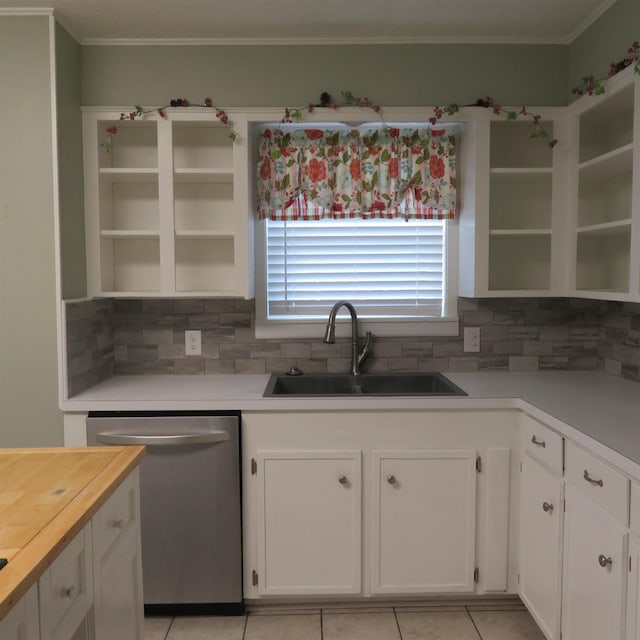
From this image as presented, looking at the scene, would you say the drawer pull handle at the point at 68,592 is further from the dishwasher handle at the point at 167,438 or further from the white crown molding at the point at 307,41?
the white crown molding at the point at 307,41

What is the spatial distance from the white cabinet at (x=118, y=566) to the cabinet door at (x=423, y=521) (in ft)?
3.35

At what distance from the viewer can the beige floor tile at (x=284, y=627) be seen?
231cm

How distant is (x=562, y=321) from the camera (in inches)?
Result: 116

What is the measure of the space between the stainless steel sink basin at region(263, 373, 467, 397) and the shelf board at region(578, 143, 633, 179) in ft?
3.72

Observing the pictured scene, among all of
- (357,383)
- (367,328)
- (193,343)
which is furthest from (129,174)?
(357,383)

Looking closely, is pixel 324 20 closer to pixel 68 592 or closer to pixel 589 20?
pixel 589 20

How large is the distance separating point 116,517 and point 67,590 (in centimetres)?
31

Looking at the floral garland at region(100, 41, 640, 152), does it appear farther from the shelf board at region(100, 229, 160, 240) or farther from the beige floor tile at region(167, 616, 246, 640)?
the beige floor tile at region(167, 616, 246, 640)

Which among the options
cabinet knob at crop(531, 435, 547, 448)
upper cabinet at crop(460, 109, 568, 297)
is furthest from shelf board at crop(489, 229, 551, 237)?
cabinet knob at crop(531, 435, 547, 448)

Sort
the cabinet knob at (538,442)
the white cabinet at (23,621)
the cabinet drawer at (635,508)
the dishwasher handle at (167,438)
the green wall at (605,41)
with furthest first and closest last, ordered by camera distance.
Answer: the dishwasher handle at (167,438) → the green wall at (605,41) → the cabinet knob at (538,442) → the cabinet drawer at (635,508) → the white cabinet at (23,621)

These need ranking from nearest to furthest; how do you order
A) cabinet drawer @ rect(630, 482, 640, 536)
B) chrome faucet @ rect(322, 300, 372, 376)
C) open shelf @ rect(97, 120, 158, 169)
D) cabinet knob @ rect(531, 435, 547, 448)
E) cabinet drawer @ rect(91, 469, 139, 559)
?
1. cabinet drawer @ rect(91, 469, 139, 559)
2. cabinet drawer @ rect(630, 482, 640, 536)
3. cabinet knob @ rect(531, 435, 547, 448)
4. chrome faucet @ rect(322, 300, 372, 376)
5. open shelf @ rect(97, 120, 158, 169)

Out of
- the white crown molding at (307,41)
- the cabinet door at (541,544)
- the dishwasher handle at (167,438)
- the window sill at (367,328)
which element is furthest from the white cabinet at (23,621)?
the white crown molding at (307,41)

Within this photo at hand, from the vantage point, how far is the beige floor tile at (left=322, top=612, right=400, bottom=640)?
2299 mm

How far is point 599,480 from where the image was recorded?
5.50 feet
